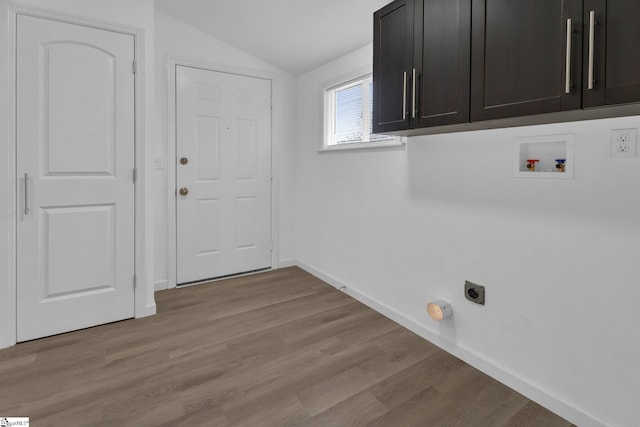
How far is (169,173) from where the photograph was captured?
3.36 m

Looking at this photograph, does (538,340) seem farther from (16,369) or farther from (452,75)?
(16,369)

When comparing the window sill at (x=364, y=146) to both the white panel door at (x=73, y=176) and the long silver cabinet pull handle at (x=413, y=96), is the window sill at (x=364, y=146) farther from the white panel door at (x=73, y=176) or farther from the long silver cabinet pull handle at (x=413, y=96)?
the white panel door at (x=73, y=176)

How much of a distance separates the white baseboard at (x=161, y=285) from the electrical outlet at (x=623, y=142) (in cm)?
342

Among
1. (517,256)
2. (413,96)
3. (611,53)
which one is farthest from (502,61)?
(517,256)

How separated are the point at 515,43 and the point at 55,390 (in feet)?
9.15

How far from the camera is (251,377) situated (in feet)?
6.62

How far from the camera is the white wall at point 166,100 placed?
3.24 m

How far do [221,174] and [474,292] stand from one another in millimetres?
2571

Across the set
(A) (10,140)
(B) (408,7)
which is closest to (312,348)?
(B) (408,7)

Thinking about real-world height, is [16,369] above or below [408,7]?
below

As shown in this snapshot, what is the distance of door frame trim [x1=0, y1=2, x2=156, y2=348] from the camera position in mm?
2240

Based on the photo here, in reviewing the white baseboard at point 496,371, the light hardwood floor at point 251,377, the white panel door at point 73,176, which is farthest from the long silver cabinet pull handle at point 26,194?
the white baseboard at point 496,371

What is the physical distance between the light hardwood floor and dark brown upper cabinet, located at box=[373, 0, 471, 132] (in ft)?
4.66

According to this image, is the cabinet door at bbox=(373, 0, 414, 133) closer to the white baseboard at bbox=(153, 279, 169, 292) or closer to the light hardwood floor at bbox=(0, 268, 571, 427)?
the light hardwood floor at bbox=(0, 268, 571, 427)
